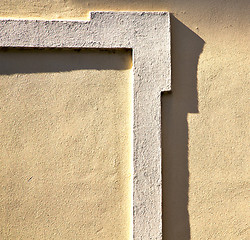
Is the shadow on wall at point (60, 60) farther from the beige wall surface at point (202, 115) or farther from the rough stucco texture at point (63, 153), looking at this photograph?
the beige wall surface at point (202, 115)

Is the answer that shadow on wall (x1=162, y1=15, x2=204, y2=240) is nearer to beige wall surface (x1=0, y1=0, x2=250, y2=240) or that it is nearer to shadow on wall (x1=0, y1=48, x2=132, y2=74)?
beige wall surface (x1=0, y1=0, x2=250, y2=240)

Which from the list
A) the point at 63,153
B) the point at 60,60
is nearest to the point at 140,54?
the point at 60,60

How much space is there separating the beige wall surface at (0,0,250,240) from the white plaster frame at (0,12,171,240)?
0.08 m

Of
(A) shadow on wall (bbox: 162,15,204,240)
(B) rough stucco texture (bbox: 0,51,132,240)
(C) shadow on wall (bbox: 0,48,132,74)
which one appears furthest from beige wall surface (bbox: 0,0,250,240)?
(B) rough stucco texture (bbox: 0,51,132,240)

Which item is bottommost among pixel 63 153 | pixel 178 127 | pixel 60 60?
pixel 63 153

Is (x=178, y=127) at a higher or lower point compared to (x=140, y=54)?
lower

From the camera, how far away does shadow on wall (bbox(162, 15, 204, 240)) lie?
8.73 feet

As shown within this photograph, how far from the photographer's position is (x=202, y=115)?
2.70m

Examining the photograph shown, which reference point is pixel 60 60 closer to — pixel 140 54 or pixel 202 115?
pixel 140 54

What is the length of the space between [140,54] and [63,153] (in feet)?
2.76

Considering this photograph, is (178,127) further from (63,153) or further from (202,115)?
(63,153)

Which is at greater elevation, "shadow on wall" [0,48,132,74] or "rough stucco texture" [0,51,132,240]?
"shadow on wall" [0,48,132,74]

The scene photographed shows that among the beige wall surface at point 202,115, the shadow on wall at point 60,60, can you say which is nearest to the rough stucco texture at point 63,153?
the shadow on wall at point 60,60

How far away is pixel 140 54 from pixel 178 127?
0.56 metres
